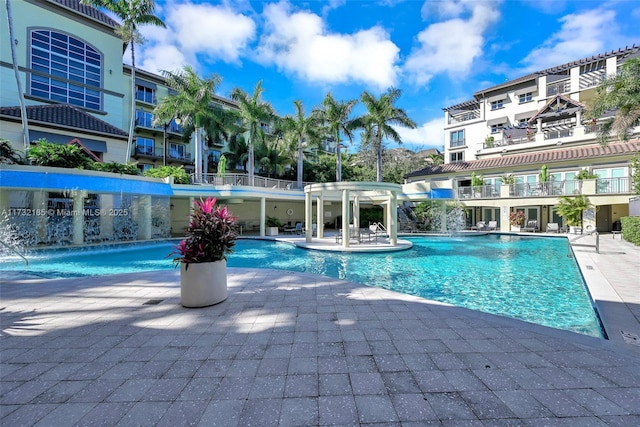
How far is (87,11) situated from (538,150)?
41.4m

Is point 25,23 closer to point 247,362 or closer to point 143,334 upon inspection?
point 143,334

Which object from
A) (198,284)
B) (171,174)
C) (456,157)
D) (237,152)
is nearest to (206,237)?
(198,284)

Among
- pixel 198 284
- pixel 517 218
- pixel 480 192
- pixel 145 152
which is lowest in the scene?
pixel 198 284

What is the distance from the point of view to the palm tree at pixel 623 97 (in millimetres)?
14258

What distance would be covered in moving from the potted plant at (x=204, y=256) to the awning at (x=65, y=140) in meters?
22.2

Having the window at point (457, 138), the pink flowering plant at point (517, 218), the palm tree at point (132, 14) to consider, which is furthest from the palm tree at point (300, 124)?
the window at point (457, 138)

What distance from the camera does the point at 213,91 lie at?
21.9 m

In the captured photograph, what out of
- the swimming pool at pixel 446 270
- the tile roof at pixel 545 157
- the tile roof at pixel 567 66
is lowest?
the swimming pool at pixel 446 270

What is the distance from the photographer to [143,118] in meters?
28.5

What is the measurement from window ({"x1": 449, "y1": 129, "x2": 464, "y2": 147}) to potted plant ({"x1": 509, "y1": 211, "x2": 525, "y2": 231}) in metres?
14.0

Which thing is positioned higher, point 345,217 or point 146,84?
point 146,84

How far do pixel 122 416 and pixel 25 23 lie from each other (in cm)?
3077

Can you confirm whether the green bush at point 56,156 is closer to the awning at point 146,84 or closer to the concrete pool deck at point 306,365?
the concrete pool deck at point 306,365

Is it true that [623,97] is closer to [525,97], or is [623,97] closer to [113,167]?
[525,97]
